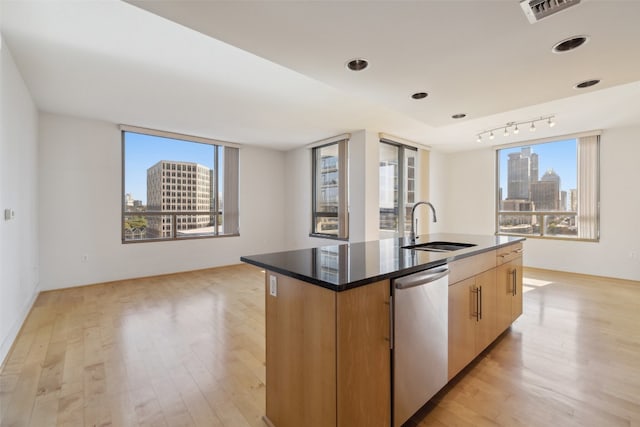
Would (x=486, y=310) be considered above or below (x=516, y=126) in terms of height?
below

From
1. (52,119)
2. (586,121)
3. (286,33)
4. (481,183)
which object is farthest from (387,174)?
(52,119)

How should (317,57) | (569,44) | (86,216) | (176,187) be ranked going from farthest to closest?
(176,187) < (86,216) < (317,57) < (569,44)

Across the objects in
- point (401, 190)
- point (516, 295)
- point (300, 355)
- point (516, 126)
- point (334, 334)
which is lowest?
point (516, 295)

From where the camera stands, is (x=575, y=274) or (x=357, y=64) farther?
(x=575, y=274)

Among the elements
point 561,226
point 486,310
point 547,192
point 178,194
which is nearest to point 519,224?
point 561,226

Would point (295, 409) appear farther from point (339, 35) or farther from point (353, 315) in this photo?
point (339, 35)

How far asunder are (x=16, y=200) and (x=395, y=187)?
5.58 metres

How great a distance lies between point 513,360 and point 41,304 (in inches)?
210

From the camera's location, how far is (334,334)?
1.22m

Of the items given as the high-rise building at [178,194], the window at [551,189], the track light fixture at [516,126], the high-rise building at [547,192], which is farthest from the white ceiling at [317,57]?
the high-rise building at [547,192]

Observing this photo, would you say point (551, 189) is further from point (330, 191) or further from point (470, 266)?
point (470, 266)

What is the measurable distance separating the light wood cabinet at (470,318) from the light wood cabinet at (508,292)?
0.13 metres

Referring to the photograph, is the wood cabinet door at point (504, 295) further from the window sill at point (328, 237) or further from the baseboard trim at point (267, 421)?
the window sill at point (328, 237)

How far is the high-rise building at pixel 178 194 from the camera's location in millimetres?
5293
